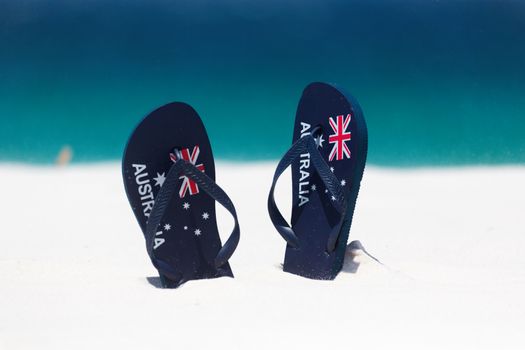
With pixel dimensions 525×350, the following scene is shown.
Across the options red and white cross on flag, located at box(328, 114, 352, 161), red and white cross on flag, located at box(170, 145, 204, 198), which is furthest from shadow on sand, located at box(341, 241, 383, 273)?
red and white cross on flag, located at box(170, 145, 204, 198)

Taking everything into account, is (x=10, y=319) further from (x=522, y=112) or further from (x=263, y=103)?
(x=522, y=112)

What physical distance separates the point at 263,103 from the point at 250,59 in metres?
0.49

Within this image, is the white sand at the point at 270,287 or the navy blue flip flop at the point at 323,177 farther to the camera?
the navy blue flip flop at the point at 323,177

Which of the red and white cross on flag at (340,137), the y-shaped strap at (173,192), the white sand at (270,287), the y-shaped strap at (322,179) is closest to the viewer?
the white sand at (270,287)

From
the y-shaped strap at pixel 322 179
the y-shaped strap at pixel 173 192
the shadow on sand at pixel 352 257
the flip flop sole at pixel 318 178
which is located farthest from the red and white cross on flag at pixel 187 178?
the shadow on sand at pixel 352 257

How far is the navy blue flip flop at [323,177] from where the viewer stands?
2.64 metres

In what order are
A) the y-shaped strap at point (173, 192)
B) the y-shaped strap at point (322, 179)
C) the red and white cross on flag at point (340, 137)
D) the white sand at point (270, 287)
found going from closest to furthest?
the white sand at point (270, 287)
the y-shaped strap at point (173, 192)
the y-shaped strap at point (322, 179)
the red and white cross on flag at point (340, 137)

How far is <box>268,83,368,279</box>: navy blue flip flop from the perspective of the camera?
2637mm

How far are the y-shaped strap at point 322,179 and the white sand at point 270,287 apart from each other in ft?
0.57

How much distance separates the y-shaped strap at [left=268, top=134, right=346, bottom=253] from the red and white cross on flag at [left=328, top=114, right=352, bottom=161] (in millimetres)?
112

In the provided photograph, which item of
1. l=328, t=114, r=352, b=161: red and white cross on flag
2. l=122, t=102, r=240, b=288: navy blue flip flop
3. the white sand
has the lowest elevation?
the white sand

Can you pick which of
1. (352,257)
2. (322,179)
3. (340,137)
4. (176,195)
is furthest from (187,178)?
(352,257)

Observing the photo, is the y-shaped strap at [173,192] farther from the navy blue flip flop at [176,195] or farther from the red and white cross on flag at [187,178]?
the red and white cross on flag at [187,178]

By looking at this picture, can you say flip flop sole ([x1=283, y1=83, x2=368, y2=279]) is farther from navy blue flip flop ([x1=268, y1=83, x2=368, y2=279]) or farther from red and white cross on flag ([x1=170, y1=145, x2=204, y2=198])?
red and white cross on flag ([x1=170, y1=145, x2=204, y2=198])
